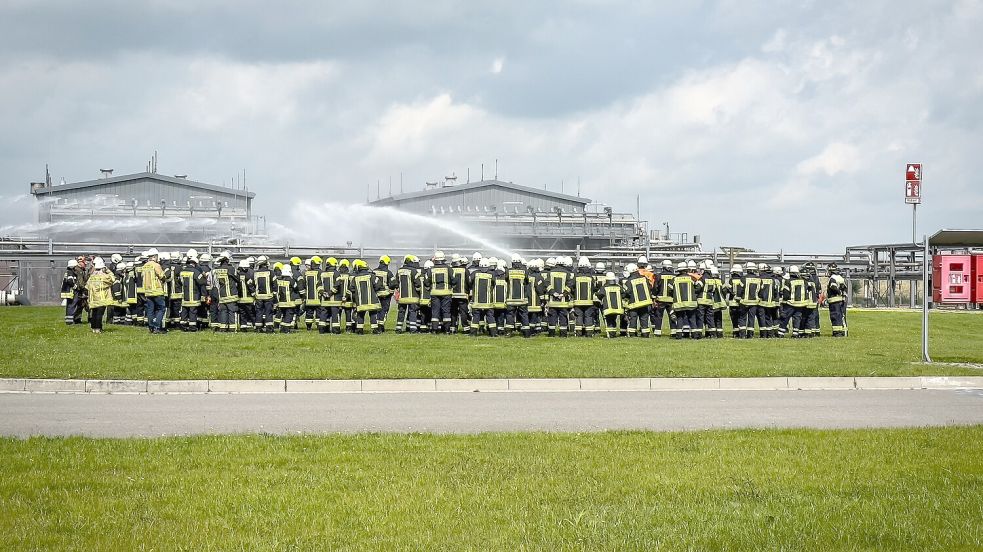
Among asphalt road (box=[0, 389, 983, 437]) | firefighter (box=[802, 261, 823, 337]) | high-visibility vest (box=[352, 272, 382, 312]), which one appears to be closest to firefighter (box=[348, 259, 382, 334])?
high-visibility vest (box=[352, 272, 382, 312])

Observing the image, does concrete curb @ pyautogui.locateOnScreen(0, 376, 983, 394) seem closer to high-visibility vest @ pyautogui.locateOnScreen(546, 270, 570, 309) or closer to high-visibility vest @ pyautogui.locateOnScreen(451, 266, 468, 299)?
high-visibility vest @ pyautogui.locateOnScreen(546, 270, 570, 309)

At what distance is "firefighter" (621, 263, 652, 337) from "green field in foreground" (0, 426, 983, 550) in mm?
13427

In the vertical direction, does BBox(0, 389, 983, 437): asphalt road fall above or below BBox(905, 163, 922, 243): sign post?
below

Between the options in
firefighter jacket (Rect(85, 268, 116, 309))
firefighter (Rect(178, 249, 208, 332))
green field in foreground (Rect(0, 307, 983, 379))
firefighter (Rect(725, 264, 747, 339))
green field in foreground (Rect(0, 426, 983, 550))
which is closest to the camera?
green field in foreground (Rect(0, 426, 983, 550))

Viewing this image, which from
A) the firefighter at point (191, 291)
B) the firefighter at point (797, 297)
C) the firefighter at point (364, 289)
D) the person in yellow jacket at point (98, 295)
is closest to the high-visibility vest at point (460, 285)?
the firefighter at point (364, 289)

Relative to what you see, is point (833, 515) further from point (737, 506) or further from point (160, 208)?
point (160, 208)

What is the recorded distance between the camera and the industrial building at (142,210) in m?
51.9

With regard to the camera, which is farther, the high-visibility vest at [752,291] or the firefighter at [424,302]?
the high-visibility vest at [752,291]

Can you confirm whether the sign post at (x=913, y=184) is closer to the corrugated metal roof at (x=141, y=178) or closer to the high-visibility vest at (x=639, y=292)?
the high-visibility vest at (x=639, y=292)

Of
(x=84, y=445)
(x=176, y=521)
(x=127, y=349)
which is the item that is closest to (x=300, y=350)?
(x=127, y=349)

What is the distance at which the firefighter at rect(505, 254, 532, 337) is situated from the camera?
21.6m

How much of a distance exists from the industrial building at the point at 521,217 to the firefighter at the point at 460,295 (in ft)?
109

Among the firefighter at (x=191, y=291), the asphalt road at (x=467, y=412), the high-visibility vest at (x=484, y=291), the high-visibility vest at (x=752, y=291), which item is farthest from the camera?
the high-visibility vest at (x=752, y=291)

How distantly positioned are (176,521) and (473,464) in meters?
2.43
